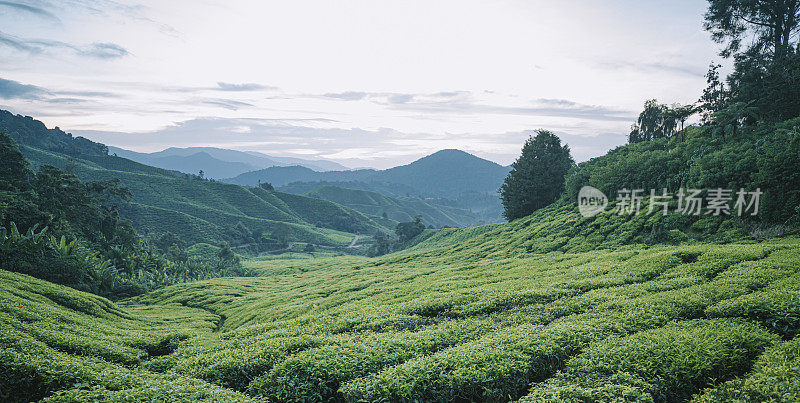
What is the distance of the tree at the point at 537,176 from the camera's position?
237 feet

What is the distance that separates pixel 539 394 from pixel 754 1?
61.5 meters

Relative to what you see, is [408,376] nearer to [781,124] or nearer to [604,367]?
[604,367]

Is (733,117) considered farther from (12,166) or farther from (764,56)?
(12,166)

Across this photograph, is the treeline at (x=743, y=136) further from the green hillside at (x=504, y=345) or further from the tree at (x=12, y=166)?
the tree at (x=12, y=166)

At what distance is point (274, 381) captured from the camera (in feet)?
40.2

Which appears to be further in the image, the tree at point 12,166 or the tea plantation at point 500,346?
the tree at point 12,166

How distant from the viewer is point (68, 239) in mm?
49969

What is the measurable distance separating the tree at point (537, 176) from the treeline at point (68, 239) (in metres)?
67.2

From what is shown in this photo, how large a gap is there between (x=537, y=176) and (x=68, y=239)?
3109 inches

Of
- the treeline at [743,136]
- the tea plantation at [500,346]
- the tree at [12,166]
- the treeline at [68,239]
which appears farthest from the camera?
the tree at [12,166]

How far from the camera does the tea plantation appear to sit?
378 inches

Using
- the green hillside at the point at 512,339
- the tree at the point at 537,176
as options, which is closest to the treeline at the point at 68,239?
the green hillside at the point at 512,339

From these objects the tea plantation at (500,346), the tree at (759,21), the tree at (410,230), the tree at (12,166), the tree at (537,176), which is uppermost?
the tree at (759,21)

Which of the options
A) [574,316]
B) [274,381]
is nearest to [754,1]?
[574,316]
